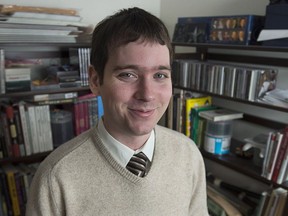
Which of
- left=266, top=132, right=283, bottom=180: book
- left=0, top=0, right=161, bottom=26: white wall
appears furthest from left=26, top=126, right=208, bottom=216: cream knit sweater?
left=0, top=0, right=161, bottom=26: white wall

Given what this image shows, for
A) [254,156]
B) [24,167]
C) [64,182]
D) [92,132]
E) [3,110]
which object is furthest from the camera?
[24,167]

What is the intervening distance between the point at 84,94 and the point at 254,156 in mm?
1278

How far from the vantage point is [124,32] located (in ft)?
2.56

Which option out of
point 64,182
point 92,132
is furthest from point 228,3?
point 64,182

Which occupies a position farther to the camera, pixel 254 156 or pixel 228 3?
pixel 228 3

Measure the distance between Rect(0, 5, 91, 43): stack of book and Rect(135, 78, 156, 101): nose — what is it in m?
1.20

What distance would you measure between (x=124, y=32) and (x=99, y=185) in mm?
468

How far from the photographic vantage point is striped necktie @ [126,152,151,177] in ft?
2.88

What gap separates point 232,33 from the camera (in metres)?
1.57

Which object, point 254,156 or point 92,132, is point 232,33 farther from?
point 92,132

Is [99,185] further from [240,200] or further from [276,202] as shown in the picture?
[240,200]

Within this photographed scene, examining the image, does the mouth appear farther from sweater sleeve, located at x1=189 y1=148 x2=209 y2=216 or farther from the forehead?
sweater sleeve, located at x1=189 y1=148 x2=209 y2=216

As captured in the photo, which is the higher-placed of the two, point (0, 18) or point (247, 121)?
point (0, 18)

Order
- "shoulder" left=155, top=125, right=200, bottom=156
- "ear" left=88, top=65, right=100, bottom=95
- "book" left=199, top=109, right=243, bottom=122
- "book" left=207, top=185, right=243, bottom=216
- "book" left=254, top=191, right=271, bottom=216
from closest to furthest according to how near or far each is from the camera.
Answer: "ear" left=88, top=65, right=100, bottom=95 → "shoulder" left=155, top=125, right=200, bottom=156 → "book" left=254, top=191, right=271, bottom=216 → "book" left=207, top=185, right=243, bottom=216 → "book" left=199, top=109, right=243, bottom=122
